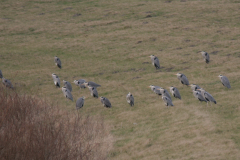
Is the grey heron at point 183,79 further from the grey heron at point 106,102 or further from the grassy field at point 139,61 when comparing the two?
the grey heron at point 106,102

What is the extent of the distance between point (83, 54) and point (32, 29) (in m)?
15.6

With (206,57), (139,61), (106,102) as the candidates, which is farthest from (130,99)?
(139,61)

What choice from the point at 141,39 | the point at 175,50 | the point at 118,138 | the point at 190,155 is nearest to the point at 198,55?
the point at 175,50

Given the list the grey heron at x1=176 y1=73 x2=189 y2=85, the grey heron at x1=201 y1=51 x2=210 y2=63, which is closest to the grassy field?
the grey heron at x1=176 y1=73 x2=189 y2=85

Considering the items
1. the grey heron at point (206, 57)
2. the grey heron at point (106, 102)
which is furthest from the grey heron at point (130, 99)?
the grey heron at point (206, 57)

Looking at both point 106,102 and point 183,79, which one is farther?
point 183,79

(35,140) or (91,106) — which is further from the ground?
(35,140)

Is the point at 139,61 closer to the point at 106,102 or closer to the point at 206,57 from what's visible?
the point at 206,57

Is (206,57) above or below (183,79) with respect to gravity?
below

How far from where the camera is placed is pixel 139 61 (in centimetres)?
3788

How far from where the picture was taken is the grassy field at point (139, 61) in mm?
18406

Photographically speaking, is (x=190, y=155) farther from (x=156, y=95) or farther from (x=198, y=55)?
(x=198, y=55)

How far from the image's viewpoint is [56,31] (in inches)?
2041

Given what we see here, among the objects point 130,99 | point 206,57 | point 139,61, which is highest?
point 130,99
